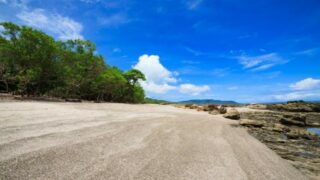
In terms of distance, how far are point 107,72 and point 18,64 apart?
17679 millimetres

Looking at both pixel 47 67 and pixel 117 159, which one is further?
pixel 47 67

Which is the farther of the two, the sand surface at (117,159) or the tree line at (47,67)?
the tree line at (47,67)

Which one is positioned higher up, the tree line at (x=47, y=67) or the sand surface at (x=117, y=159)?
the tree line at (x=47, y=67)

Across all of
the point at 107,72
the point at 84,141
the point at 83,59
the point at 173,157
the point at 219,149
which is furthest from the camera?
the point at 107,72

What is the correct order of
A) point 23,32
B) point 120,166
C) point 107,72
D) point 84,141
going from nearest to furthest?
point 120,166 → point 84,141 → point 23,32 → point 107,72

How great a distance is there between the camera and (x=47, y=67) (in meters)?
25.8

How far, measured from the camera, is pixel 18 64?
24.2 meters

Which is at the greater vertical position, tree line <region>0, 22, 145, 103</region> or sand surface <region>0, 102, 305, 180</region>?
tree line <region>0, 22, 145, 103</region>

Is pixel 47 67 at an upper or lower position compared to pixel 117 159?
upper

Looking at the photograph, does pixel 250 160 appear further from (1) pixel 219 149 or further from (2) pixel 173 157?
(2) pixel 173 157

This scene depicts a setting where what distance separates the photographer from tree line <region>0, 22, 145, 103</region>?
23.0 m

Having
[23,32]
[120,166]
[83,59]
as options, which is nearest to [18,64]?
[23,32]

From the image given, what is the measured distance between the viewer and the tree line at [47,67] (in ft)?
75.4

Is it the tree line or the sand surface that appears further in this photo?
the tree line
